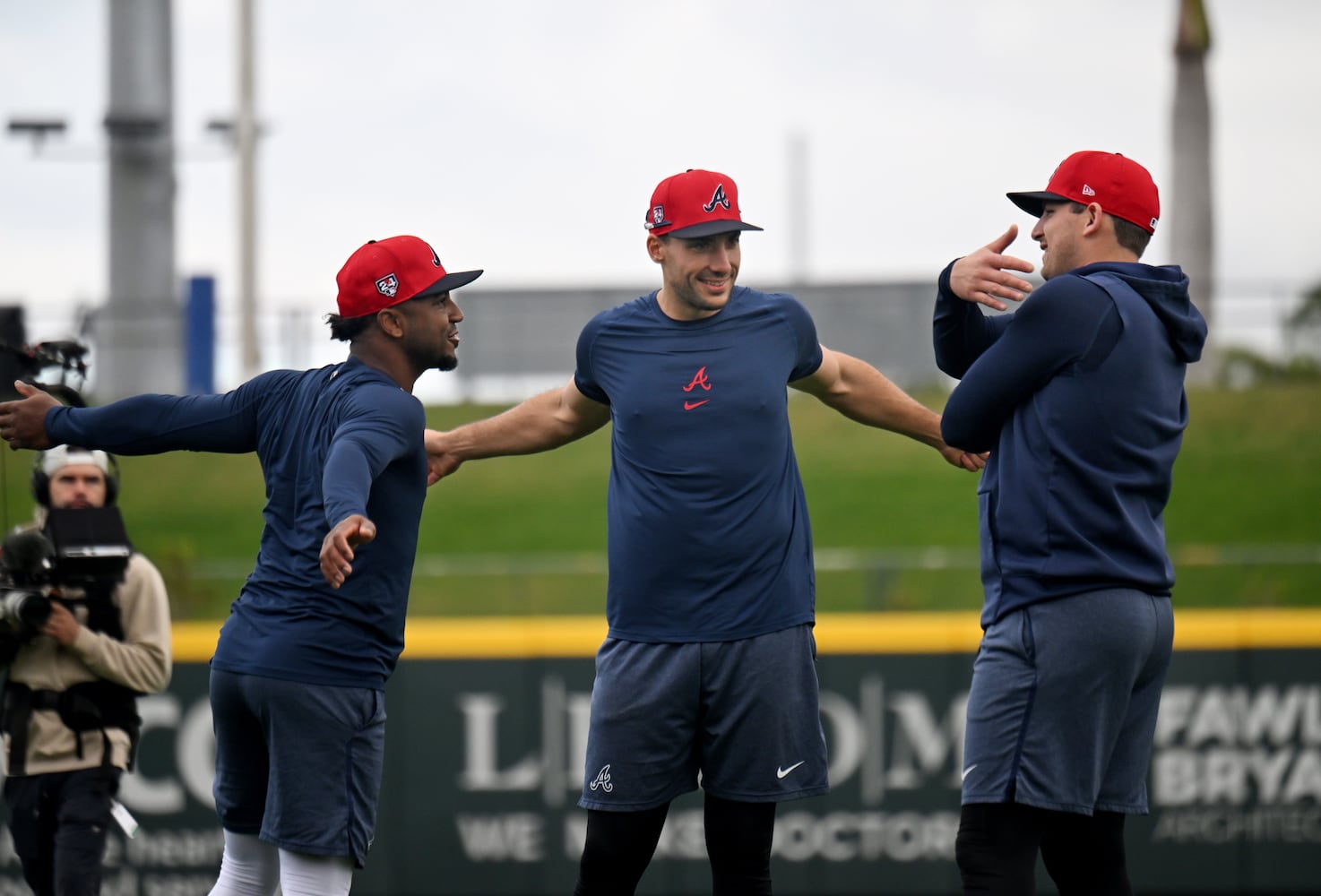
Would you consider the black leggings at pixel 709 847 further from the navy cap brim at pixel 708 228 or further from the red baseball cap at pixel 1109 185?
the red baseball cap at pixel 1109 185

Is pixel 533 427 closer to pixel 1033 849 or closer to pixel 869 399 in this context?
pixel 869 399

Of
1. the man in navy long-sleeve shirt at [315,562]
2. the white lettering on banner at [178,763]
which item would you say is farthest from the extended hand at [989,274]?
the white lettering on banner at [178,763]

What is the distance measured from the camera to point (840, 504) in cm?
2172

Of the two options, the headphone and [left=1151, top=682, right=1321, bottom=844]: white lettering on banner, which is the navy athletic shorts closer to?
the headphone

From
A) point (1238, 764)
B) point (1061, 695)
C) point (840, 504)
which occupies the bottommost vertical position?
point (1238, 764)

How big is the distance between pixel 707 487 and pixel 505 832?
5811 millimetres

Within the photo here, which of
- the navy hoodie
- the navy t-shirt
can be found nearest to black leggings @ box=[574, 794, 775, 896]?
the navy t-shirt

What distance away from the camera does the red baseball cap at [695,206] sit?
3.89 metres

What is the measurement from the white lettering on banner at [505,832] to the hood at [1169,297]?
6.33 m

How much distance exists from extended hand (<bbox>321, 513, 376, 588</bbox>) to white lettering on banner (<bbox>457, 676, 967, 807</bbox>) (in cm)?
590

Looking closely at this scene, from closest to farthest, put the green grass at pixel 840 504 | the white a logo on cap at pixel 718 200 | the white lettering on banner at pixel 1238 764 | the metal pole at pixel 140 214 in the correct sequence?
the white a logo on cap at pixel 718 200, the white lettering on banner at pixel 1238 764, the green grass at pixel 840 504, the metal pole at pixel 140 214

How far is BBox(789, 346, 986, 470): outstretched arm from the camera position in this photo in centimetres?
427

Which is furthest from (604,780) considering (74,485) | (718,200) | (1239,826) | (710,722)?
(1239,826)

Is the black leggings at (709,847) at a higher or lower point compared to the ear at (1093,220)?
lower
